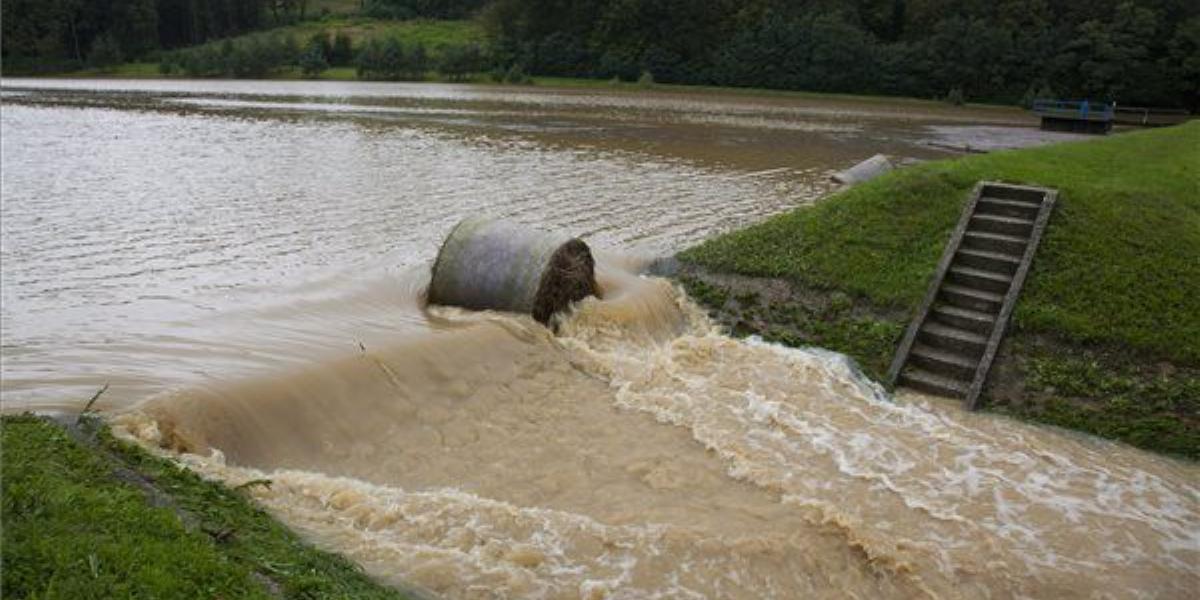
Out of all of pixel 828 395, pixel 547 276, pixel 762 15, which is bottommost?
pixel 828 395

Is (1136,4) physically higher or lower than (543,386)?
higher

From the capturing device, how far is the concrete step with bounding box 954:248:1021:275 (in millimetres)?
16547

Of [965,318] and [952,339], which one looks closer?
[952,339]

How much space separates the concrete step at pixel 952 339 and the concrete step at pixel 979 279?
1249 millimetres

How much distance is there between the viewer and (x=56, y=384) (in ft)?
36.4

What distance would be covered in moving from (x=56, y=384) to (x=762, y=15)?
323ft

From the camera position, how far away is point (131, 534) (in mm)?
6855

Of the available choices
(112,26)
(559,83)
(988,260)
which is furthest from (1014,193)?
(112,26)

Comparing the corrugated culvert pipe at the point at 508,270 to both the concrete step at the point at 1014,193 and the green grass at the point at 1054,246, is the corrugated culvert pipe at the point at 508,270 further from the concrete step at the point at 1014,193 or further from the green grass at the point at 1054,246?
the concrete step at the point at 1014,193

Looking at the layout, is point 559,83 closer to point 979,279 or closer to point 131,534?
point 979,279

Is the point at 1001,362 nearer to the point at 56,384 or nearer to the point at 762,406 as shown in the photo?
the point at 762,406

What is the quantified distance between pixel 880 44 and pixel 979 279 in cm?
8563

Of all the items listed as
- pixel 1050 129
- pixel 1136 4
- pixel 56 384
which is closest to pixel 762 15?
pixel 1136 4

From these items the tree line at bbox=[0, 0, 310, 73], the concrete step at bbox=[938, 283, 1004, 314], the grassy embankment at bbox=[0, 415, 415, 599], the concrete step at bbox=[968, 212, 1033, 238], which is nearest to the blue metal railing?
the concrete step at bbox=[968, 212, 1033, 238]
